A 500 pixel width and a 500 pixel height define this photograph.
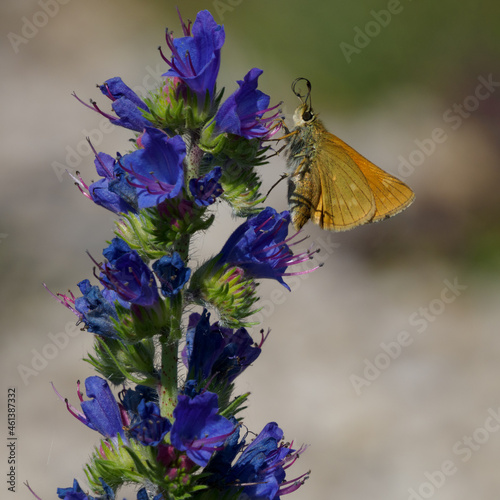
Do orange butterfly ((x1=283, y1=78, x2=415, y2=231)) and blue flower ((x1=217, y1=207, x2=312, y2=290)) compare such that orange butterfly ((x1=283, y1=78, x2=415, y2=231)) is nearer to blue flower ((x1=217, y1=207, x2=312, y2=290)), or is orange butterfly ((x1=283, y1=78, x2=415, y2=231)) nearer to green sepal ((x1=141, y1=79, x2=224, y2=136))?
blue flower ((x1=217, y1=207, x2=312, y2=290))

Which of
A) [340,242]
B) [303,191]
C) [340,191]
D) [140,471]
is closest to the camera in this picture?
[140,471]

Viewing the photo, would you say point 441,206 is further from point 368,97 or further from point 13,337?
point 13,337

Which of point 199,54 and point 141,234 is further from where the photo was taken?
point 141,234

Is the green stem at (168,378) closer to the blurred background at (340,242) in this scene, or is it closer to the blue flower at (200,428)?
the blue flower at (200,428)

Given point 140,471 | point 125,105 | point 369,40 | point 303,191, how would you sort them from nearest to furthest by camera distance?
point 140,471
point 125,105
point 303,191
point 369,40

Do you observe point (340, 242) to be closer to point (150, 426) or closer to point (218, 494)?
point (218, 494)

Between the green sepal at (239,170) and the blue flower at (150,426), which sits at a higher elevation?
the green sepal at (239,170)

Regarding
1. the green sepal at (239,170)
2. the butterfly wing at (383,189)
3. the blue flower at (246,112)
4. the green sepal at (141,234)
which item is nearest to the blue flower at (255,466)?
the green sepal at (141,234)

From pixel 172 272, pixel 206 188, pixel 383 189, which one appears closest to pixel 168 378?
pixel 172 272
